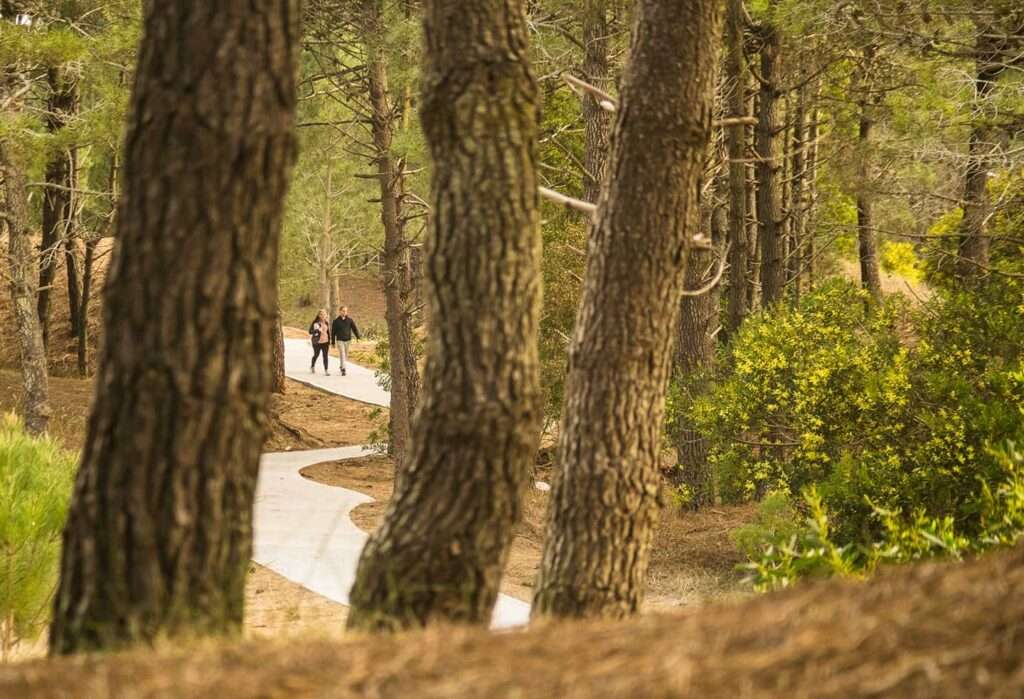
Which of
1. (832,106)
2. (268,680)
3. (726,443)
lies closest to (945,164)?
(726,443)

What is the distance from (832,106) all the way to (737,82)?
635 cm

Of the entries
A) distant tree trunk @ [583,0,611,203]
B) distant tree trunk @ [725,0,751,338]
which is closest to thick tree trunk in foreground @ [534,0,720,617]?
distant tree trunk @ [583,0,611,203]

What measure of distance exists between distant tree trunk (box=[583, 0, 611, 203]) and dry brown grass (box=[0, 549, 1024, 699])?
545 inches

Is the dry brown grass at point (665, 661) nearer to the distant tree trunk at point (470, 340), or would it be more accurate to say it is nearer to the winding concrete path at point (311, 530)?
the distant tree trunk at point (470, 340)

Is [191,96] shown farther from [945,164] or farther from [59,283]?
[59,283]

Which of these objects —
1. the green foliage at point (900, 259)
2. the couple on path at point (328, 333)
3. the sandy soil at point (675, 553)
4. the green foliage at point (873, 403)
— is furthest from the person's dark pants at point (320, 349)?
the green foliage at point (873, 403)

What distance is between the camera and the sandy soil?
13.2 meters

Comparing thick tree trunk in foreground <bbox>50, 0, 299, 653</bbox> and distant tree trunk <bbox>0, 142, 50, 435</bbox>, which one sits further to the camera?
distant tree trunk <bbox>0, 142, 50, 435</bbox>

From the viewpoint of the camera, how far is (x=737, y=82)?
17312 mm

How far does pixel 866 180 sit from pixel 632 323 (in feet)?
38.5

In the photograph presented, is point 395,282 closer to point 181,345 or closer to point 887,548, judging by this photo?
point 887,548

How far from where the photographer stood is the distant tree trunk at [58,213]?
2288cm

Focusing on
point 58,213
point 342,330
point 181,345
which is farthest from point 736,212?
point 342,330

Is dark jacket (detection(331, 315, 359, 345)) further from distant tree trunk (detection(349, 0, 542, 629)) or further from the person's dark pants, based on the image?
distant tree trunk (detection(349, 0, 542, 629))
